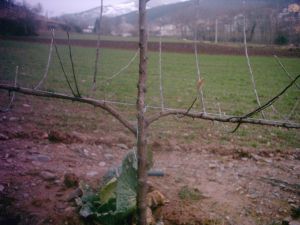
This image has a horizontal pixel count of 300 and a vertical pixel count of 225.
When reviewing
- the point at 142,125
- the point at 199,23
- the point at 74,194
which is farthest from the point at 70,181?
the point at 199,23

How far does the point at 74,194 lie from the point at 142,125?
4.64 feet

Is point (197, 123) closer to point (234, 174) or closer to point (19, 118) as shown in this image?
point (234, 174)

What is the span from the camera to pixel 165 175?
4.33 m

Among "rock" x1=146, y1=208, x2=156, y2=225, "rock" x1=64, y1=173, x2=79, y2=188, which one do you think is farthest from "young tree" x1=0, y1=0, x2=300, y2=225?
"rock" x1=64, y1=173, x2=79, y2=188

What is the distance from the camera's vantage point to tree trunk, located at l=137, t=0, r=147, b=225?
253 cm

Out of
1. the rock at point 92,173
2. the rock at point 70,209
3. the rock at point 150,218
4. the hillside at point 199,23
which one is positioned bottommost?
the rock at point 150,218

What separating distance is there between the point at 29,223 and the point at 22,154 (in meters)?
1.54

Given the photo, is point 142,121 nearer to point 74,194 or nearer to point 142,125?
point 142,125

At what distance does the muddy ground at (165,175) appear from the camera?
3486mm

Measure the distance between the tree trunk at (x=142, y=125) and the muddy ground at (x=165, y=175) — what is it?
2.28ft

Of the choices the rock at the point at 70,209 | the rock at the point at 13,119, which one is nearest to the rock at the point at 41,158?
the rock at the point at 70,209

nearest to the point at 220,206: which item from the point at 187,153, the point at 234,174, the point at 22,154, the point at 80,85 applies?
the point at 234,174

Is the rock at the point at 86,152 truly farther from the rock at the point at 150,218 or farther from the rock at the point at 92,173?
the rock at the point at 150,218

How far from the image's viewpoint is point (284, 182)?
434 cm
